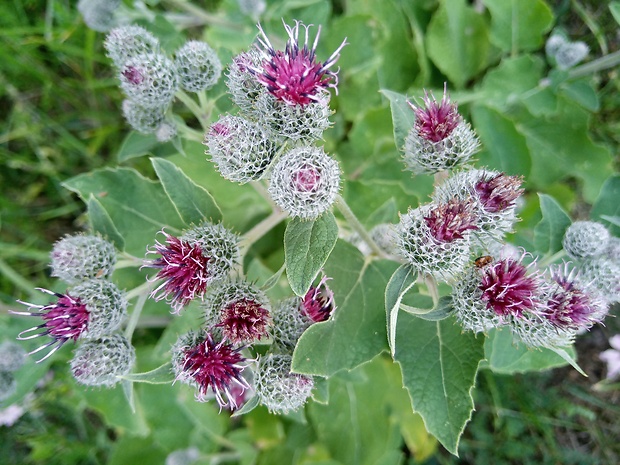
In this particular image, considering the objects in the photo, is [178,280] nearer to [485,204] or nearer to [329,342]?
[329,342]

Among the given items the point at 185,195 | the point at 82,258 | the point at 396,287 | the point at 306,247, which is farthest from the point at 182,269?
the point at 396,287

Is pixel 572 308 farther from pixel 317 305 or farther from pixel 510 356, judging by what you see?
pixel 317 305

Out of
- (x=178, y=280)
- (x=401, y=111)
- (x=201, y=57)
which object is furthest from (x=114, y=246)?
(x=401, y=111)

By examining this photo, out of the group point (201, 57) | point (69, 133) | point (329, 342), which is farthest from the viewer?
point (69, 133)

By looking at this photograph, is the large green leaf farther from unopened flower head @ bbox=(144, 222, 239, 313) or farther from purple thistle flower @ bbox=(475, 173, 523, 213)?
purple thistle flower @ bbox=(475, 173, 523, 213)

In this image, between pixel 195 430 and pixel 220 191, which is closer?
pixel 220 191

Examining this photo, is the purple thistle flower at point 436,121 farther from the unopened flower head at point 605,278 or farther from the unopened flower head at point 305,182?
the unopened flower head at point 605,278

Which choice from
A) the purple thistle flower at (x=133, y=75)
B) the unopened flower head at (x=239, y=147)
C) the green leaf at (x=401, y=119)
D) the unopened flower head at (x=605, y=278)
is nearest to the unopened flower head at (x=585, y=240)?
the unopened flower head at (x=605, y=278)
